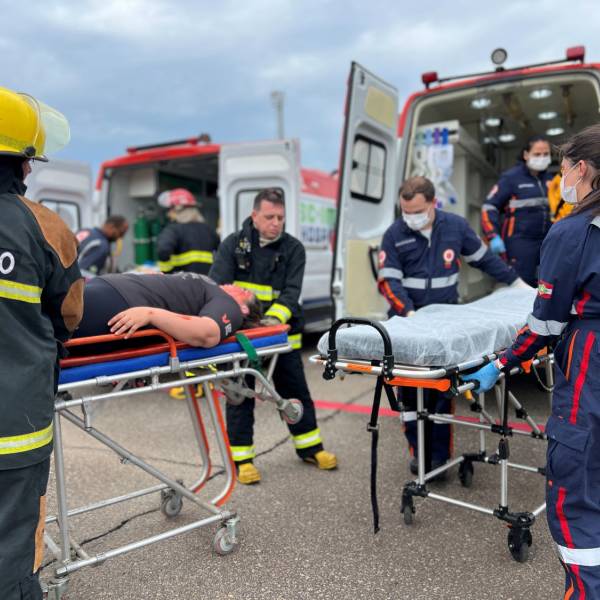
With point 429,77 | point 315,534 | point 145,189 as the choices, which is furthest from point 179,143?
point 315,534

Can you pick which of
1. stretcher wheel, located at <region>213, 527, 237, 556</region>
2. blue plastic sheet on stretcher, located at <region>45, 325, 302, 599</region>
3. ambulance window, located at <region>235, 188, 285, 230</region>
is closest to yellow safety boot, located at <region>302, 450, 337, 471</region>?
blue plastic sheet on stretcher, located at <region>45, 325, 302, 599</region>

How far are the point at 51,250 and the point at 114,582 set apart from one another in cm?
145

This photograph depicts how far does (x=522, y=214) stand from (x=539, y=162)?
434mm

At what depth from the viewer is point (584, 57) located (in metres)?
4.49

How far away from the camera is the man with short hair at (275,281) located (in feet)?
11.5

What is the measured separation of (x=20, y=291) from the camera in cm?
164

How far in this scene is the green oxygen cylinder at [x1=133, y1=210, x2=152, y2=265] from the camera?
23.5 ft

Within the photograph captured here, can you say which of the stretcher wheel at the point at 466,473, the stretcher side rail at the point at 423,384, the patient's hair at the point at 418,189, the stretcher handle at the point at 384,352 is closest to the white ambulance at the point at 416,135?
the patient's hair at the point at 418,189

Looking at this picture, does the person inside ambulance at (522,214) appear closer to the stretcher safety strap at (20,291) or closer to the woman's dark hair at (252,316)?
the woman's dark hair at (252,316)

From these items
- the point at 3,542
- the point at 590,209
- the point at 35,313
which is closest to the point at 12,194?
the point at 35,313

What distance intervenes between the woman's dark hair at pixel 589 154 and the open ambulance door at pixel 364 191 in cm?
263

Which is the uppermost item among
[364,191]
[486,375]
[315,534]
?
[364,191]

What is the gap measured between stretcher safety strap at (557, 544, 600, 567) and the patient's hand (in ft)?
5.30

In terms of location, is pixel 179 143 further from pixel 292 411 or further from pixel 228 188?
pixel 292 411
